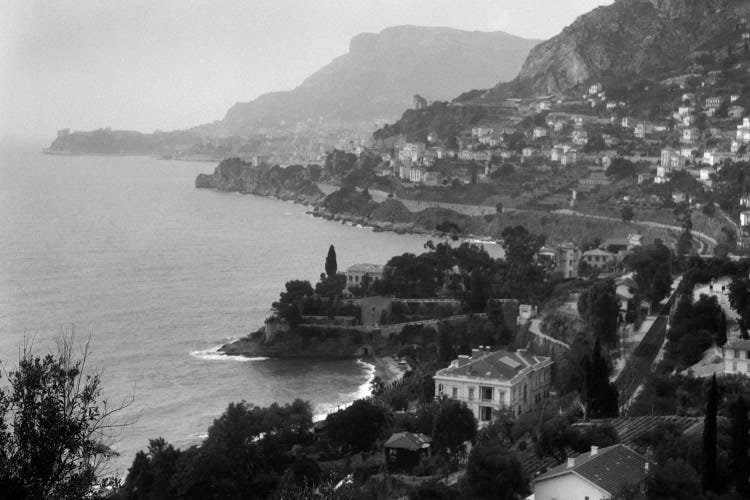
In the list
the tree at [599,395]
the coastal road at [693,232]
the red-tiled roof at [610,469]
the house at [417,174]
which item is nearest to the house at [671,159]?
the coastal road at [693,232]

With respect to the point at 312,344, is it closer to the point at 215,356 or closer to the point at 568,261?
the point at 215,356

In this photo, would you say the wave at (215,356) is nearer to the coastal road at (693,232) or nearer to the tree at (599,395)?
the tree at (599,395)

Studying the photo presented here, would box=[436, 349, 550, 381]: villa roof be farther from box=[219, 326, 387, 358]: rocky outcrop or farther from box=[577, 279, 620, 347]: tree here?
box=[219, 326, 387, 358]: rocky outcrop

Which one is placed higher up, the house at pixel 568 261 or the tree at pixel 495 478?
the tree at pixel 495 478

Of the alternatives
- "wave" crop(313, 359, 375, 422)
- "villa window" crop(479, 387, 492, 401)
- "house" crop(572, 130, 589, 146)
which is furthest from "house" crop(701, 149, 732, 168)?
"villa window" crop(479, 387, 492, 401)

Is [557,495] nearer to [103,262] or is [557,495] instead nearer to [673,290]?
[673,290]
